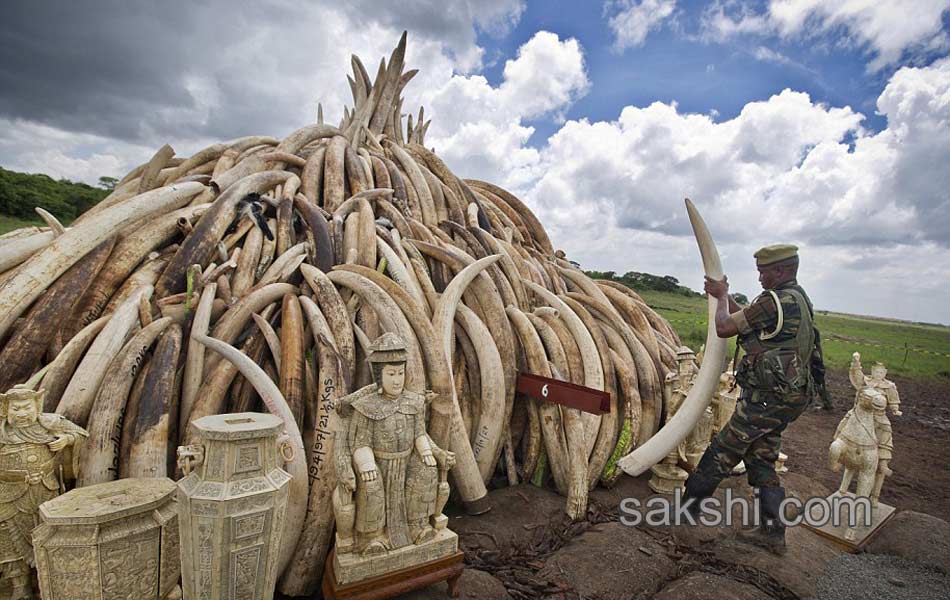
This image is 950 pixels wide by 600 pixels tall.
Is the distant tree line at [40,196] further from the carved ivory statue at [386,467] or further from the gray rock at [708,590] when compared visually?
the gray rock at [708,590]

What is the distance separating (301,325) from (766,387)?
4440 mm

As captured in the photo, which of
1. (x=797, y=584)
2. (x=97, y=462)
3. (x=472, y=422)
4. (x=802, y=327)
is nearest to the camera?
(x=97, y=462)

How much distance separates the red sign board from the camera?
4.71 metres

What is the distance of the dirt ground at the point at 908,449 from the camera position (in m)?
6.93

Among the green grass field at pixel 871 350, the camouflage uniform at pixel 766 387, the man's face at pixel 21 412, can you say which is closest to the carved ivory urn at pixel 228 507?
the man's face at pixel 21 412

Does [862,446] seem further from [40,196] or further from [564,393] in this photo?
[40,196]

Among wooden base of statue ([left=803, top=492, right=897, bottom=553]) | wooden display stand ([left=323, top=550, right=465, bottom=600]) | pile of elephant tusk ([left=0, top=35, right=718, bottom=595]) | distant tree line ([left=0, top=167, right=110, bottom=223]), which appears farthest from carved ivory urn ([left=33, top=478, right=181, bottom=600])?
distant tree line ([left=0, top=167, right=110, bottom=223])

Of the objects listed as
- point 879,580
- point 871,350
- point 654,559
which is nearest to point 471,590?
point 654,559

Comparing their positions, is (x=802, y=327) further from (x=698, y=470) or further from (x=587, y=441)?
(x=587, y=441)

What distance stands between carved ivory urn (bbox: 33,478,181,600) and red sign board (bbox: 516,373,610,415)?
11.5 ft

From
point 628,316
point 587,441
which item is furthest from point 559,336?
point 628,316

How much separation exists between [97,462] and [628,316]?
7.00 m

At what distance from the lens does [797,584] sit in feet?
13.3

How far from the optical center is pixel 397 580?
349cm
